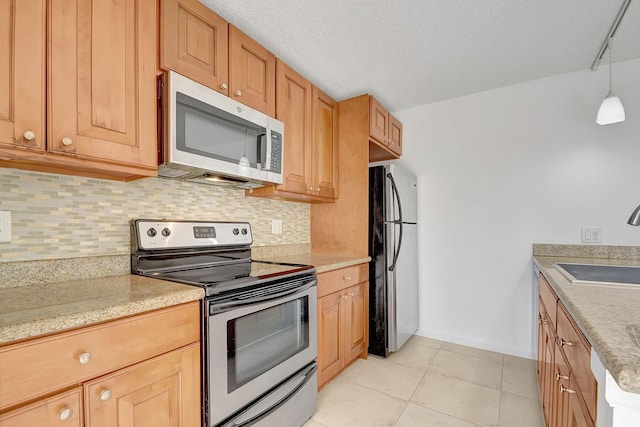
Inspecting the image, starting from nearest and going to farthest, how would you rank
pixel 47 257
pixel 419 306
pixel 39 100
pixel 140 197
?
pixel 39 100, pixel 47 257, pixel 140 197, pixel 419 306

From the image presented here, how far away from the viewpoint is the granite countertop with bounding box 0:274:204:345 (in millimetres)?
770

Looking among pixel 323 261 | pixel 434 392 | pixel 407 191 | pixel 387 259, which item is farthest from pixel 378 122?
pixel 434 392

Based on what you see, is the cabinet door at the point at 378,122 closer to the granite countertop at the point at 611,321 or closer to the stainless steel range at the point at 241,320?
the stainless steel range at the point at 241,320

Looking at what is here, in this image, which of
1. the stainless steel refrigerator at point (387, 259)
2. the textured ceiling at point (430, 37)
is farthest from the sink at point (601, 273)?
the textured ceiling at point (430, 37)

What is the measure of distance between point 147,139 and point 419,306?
269cm

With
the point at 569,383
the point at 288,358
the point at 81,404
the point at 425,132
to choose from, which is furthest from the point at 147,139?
the point at 425,132

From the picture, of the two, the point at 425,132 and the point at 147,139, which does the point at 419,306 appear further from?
the point at 147,139

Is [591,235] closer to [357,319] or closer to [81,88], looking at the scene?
[357,319]

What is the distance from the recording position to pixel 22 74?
975mm

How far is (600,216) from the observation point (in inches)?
90.1

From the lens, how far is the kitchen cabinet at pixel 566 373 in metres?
0.82

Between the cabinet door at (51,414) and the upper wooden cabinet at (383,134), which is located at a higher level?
the upper wooden cabinet at (383,134)

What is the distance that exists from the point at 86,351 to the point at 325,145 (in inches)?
79.8

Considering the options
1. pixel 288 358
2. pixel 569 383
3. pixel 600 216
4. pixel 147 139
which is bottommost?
pixel 288 358
